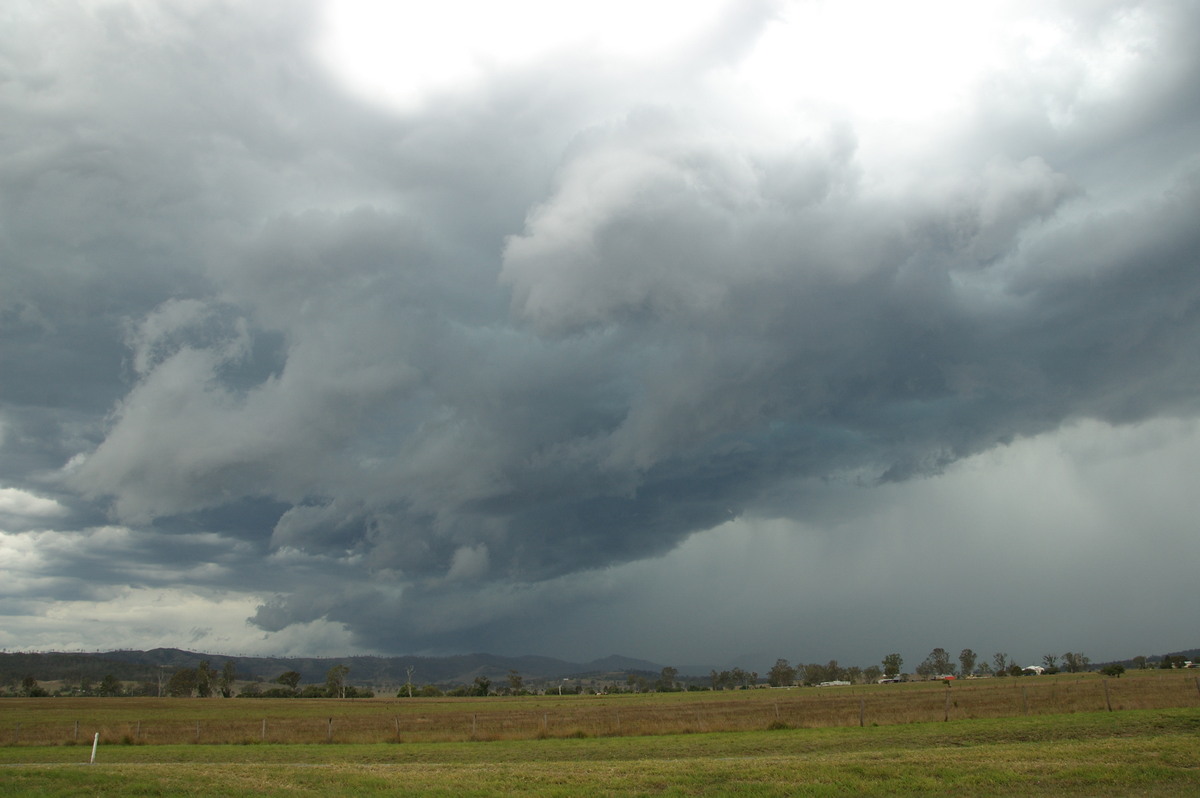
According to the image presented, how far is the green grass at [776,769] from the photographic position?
73.5 feet

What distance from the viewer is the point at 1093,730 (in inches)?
1346

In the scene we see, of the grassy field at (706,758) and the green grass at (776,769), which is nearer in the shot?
the green grass at (776,769)

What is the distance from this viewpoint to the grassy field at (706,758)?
75.5ft

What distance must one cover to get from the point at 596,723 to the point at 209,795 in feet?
106

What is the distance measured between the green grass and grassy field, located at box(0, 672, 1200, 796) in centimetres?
8

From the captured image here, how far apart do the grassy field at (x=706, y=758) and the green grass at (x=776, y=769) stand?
0.08 metres

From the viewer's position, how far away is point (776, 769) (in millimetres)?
25359

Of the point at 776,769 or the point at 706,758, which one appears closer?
the point at 776,769

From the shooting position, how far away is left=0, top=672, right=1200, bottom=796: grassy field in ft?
75.5

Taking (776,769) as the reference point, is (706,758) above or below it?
below

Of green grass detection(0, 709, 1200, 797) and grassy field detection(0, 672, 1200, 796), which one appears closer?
green grass detection(0, 709, 1200, 797)

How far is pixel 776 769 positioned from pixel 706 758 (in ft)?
21.7

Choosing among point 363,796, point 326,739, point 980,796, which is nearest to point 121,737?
point 326,739

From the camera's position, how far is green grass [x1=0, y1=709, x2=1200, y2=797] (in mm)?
22391
